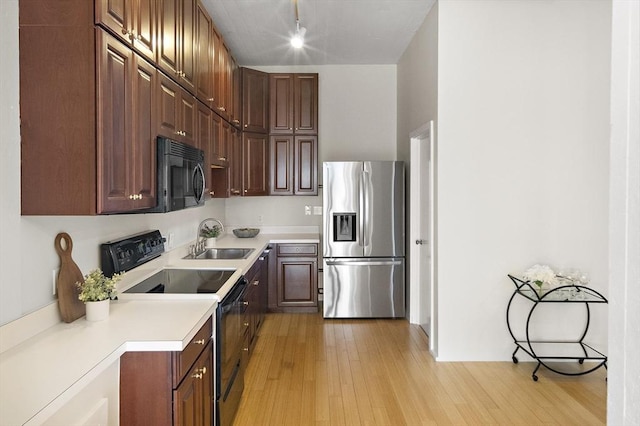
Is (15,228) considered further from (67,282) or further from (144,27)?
(144,27)

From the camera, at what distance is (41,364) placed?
1.56m

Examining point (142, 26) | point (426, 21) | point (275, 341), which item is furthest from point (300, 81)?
point (142, 26)

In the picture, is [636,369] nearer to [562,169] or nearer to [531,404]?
[531,404]

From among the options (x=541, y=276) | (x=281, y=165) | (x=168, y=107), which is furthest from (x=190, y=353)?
(x=281, y=165)

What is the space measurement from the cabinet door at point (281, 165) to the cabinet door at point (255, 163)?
6cm

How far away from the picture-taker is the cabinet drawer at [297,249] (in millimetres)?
5250

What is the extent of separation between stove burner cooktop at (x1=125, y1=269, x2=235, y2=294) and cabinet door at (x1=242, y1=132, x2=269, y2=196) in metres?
2.10

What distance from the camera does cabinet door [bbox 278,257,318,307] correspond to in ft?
17.3

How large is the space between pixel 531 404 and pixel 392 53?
383cm

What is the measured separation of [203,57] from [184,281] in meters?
1.67

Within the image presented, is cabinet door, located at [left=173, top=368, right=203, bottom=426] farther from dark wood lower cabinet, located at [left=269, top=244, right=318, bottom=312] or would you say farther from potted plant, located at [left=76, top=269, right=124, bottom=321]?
dark wood lower cabinet, located at [left=269, top=244, right=318, bottom=312]

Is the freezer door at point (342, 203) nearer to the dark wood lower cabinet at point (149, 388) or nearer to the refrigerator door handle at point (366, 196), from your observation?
the refrigerator door handle at point (366, 196)

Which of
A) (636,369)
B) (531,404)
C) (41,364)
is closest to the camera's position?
(636,369)

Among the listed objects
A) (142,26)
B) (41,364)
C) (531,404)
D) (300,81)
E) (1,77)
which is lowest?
(531,404)
